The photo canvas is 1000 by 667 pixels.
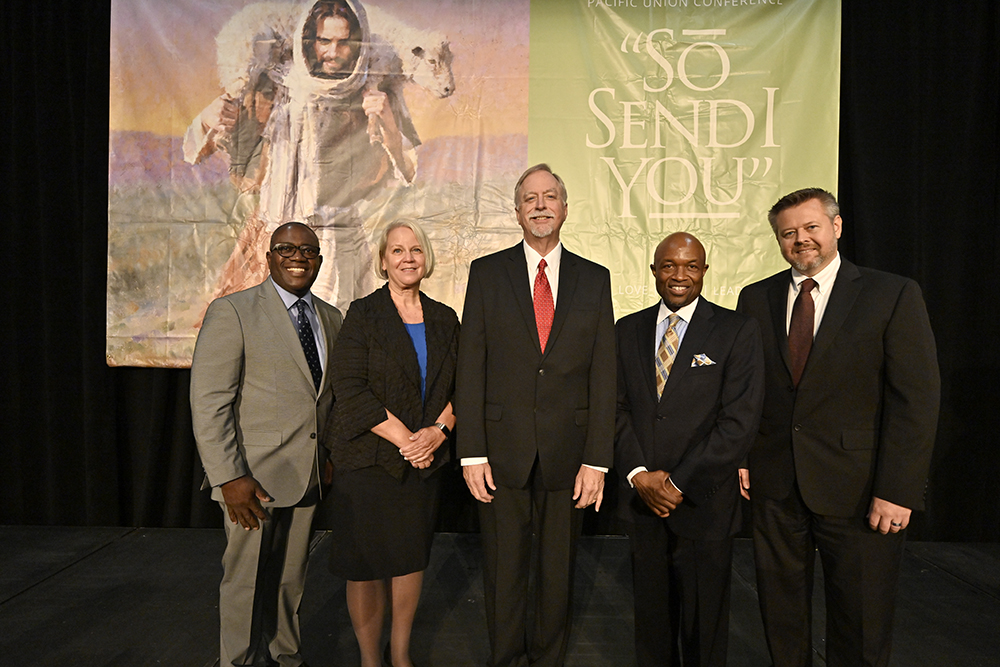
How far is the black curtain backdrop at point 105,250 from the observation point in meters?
3.73

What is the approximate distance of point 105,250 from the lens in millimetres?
3965

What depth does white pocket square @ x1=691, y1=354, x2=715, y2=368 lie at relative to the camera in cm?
195

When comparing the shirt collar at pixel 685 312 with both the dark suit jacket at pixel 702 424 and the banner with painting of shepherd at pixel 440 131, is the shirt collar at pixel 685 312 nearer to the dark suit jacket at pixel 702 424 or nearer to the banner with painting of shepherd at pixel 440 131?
the dark suit jacket at pixel 702 424

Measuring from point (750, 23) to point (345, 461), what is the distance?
348 cm

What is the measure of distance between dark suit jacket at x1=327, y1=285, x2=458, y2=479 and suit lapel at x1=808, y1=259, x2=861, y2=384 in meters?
1.26

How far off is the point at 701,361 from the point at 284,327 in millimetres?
1497

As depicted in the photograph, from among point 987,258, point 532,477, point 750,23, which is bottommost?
point 532,477

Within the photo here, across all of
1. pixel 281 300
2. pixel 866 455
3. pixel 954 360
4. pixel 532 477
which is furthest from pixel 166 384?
pixel 954 360

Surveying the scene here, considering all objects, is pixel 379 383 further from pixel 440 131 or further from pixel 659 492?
pixel 440 131

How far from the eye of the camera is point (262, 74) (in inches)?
145

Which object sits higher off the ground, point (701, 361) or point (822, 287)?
point (822, 287)

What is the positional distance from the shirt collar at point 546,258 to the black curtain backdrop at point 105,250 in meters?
2.32

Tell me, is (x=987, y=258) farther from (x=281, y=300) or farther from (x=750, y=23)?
(x=281, y=300)

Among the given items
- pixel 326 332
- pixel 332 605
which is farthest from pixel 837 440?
pixel 332 605
